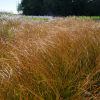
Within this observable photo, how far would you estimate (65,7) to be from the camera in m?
19.4

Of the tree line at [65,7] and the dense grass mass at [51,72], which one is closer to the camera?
the dense grass mass at [51,72]

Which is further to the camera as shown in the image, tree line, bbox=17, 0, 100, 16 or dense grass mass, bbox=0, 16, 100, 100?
tree line, bbox=17, 0, 100, 16

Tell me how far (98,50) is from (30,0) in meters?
21.0

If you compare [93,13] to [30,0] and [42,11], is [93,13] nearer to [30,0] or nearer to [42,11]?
[42,11]

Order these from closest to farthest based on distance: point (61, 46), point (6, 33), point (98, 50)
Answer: point (61, 46), point (98, 50), point (6, 33)

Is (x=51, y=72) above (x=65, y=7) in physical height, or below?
below

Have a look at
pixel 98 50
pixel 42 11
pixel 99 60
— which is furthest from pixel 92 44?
pixel 42 11

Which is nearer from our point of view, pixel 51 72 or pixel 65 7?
pixel 51 72

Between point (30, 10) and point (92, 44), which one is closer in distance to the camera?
point (92, 44)

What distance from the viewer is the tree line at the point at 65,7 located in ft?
61.9

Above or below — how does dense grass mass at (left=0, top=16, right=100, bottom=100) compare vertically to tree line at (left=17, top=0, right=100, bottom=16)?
below

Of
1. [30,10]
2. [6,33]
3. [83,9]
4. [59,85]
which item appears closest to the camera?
[59,85]

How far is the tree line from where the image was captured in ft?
61.9

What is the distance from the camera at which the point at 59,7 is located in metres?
20.1
